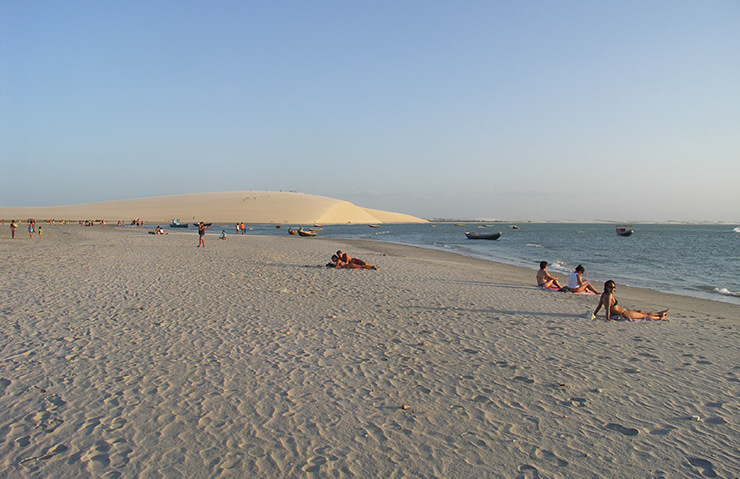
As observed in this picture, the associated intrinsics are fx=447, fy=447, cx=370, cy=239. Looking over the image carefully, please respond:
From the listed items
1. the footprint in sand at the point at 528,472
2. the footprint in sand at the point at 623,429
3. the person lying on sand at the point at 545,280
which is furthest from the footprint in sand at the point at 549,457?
the person lying on sand at the point at 545,280

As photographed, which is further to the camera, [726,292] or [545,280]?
[726,292]

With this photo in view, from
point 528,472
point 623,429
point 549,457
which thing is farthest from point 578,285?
point 528,472

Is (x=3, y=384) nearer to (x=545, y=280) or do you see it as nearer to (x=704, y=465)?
(x=704, y=465)

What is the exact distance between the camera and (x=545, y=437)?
14.1 feet

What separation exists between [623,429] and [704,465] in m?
0.72

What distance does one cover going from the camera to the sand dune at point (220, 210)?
13062cm

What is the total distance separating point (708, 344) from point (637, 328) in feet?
3.95

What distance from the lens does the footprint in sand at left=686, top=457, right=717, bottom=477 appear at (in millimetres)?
3750

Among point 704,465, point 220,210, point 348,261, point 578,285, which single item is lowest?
point 704,465

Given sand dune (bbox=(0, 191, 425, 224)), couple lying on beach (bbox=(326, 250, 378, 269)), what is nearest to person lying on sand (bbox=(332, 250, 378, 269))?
couple lying on beach (bbox=(326, 250, 378, 269))

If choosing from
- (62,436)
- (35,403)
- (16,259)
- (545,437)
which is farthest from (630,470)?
(16,259)

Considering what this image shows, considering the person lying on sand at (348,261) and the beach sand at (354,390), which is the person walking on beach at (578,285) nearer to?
the beach sand at (354,390)

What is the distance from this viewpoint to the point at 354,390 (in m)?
5.35

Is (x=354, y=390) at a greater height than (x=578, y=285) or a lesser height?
lesser
